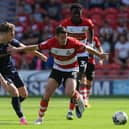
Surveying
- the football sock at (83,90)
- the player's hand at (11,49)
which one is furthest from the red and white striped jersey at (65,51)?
the football sock at (83,90)

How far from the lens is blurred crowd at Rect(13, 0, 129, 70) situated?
87.1 ft

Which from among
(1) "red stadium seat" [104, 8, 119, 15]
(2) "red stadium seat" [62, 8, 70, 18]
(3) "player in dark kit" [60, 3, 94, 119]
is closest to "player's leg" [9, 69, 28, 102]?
(3) "player in dark kit" [60, 3, 94, 119]

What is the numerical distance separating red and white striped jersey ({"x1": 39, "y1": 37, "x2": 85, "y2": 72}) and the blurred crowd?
1219 centimetres

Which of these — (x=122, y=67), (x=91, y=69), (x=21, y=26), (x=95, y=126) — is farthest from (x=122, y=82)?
(x=95, y=126)

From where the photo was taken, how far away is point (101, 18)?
94.3 ft

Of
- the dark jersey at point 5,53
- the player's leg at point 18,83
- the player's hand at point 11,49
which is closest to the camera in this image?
the player's hand at point 11,49

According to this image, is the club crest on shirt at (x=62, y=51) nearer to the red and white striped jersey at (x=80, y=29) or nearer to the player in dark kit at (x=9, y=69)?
the player in dark kit at (x=9, y=69)

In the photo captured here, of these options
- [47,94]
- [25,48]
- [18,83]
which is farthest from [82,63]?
[25,48]

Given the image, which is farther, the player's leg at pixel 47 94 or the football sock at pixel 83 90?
the football sock at pixel 83 90

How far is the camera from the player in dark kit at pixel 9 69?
43.9ft

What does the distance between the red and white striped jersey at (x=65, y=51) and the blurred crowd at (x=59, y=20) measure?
12.2 m

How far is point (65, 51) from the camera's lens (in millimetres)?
13758

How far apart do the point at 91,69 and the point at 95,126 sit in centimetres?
546

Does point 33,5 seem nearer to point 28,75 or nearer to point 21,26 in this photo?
point 21,26
